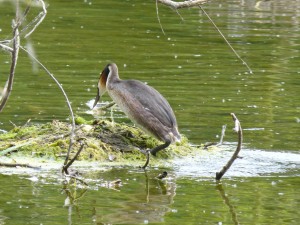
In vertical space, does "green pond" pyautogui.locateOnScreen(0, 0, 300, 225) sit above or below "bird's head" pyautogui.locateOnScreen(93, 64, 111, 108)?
below

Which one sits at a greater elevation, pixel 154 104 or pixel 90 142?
pixel 154 104

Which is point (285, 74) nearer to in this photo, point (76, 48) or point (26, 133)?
point (76, 48)

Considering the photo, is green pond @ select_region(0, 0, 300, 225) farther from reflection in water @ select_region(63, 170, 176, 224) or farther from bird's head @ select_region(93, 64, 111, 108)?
bird's head @ select_region(93, 64, 111, 108)

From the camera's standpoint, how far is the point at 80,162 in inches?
423

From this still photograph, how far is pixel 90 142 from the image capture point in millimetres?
10953

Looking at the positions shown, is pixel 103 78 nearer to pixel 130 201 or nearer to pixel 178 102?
pixel 178 102

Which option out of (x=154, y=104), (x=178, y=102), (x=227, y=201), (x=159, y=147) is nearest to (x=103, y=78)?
(x=154, y=104)

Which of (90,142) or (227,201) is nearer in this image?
(227,201)

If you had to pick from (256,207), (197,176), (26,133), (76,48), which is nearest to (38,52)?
(76,48)

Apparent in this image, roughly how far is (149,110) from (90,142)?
0.66 metres

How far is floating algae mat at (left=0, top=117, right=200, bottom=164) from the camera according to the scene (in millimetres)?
10875

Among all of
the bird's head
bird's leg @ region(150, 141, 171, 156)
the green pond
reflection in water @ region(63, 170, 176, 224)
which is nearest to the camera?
reflection in water @ region(63, 170, 176, 224)

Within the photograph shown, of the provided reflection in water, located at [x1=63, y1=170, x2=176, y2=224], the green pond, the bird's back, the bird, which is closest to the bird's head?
the bird

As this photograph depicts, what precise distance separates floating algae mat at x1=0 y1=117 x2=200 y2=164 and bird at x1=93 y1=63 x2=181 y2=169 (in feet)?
0.80
